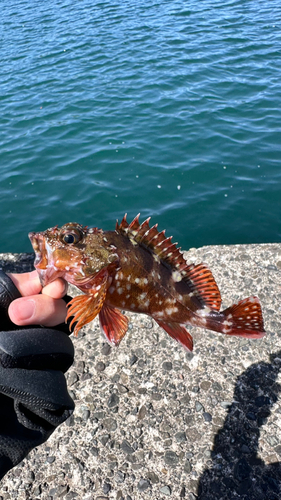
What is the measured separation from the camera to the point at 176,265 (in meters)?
3.23

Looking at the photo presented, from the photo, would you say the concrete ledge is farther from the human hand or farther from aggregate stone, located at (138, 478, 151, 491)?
the human hand

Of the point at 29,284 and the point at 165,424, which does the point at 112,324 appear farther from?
the point at 165,424

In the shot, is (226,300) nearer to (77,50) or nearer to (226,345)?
(226,345)

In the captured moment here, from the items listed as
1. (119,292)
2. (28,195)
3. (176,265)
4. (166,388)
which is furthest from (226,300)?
(28,195)

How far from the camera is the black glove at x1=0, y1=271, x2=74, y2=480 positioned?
2.70m

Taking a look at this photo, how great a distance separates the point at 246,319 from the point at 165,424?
1588mm

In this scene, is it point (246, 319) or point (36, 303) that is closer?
point (36, 303)

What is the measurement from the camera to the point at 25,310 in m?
2.74

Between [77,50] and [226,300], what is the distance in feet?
56.9

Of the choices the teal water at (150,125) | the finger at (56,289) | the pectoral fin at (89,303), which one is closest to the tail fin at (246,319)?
the pectoral fin at (89,303)

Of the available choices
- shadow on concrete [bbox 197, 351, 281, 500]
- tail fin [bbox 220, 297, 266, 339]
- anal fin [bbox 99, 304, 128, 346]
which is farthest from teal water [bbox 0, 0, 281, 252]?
anal fin [bbox 99, 304, 128, 346]

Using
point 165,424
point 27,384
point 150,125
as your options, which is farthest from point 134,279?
point 150,125

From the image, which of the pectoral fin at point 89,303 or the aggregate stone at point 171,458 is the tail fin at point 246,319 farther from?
the aggregate stone at point 171,458

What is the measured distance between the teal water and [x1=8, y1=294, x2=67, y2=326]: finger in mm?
5823
